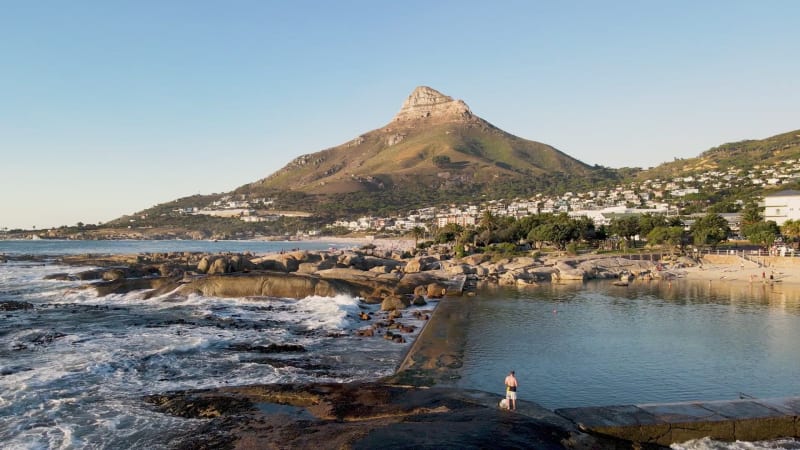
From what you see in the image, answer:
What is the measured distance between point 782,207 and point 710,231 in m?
36.1

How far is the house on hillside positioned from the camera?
10306 centimetres

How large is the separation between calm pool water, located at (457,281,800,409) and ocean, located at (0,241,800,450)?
0.12 m

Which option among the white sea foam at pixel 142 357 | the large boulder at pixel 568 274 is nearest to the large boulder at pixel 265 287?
the white sea foam at pixel 142 357

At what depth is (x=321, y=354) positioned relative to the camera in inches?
1107

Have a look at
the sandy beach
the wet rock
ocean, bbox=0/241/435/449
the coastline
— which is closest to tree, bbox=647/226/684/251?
the coastline

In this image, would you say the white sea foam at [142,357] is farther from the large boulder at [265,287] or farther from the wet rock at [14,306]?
the wet rock at [14,306]

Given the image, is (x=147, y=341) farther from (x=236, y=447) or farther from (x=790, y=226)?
(x=790, y=226)

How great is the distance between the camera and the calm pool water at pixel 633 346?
22781 millimetres

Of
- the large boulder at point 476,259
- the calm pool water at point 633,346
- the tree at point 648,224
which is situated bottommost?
the calm pool water at point 633,346

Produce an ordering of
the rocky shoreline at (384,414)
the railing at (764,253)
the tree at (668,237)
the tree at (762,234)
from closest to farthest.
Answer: the rocky shoreline at (384,414) → the railing at (764,253) → the tree at (762,234) → the tree at (668,237)

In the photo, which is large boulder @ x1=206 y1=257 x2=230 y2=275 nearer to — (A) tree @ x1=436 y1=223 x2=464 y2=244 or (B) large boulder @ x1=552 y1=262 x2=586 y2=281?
(B) large boulder @ x1=552 y1=262 x2=586 y2=281

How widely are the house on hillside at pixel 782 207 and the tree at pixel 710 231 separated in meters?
25.8

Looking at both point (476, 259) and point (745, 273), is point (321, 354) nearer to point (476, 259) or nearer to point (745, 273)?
point (476, 259)

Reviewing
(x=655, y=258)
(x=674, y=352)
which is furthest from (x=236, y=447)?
(x=655, y=258)
